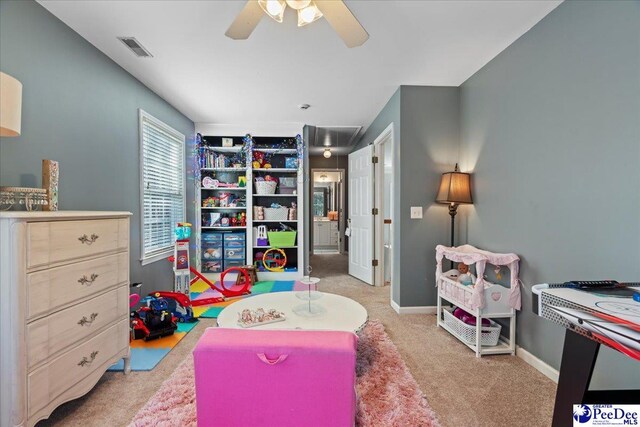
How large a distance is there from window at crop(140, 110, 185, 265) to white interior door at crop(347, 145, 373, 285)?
2.69 m

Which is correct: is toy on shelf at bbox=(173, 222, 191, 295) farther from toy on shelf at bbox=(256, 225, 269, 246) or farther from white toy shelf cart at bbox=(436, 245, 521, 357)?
white toy shelf cart at bbox=(436, 245, 521, 357)

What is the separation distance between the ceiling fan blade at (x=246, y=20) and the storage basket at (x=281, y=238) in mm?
3103

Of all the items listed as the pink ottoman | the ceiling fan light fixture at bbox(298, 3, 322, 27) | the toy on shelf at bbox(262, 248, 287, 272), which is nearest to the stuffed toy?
the pink ottoman

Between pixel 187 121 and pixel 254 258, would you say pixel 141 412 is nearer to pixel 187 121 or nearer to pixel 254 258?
pixel 254 258

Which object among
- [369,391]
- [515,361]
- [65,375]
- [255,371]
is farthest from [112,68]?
[515,361]

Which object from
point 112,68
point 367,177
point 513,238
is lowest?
point 513,238

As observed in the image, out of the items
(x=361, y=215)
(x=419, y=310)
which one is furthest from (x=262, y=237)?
(x=419, y=310)

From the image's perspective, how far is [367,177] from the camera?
4355mm

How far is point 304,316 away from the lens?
78.6 inches

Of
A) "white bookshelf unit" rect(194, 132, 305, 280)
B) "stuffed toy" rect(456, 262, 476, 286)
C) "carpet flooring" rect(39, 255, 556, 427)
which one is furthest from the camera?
"white bookshelf unit" rect(194, 132, 305, 280)

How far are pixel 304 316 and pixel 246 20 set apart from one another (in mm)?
1886

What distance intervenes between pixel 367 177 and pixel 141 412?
3684mm

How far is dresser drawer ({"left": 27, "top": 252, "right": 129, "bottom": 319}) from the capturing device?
4.36 ft

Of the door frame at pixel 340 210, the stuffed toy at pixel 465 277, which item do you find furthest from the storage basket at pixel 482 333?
the door frame at pixel 340 210
